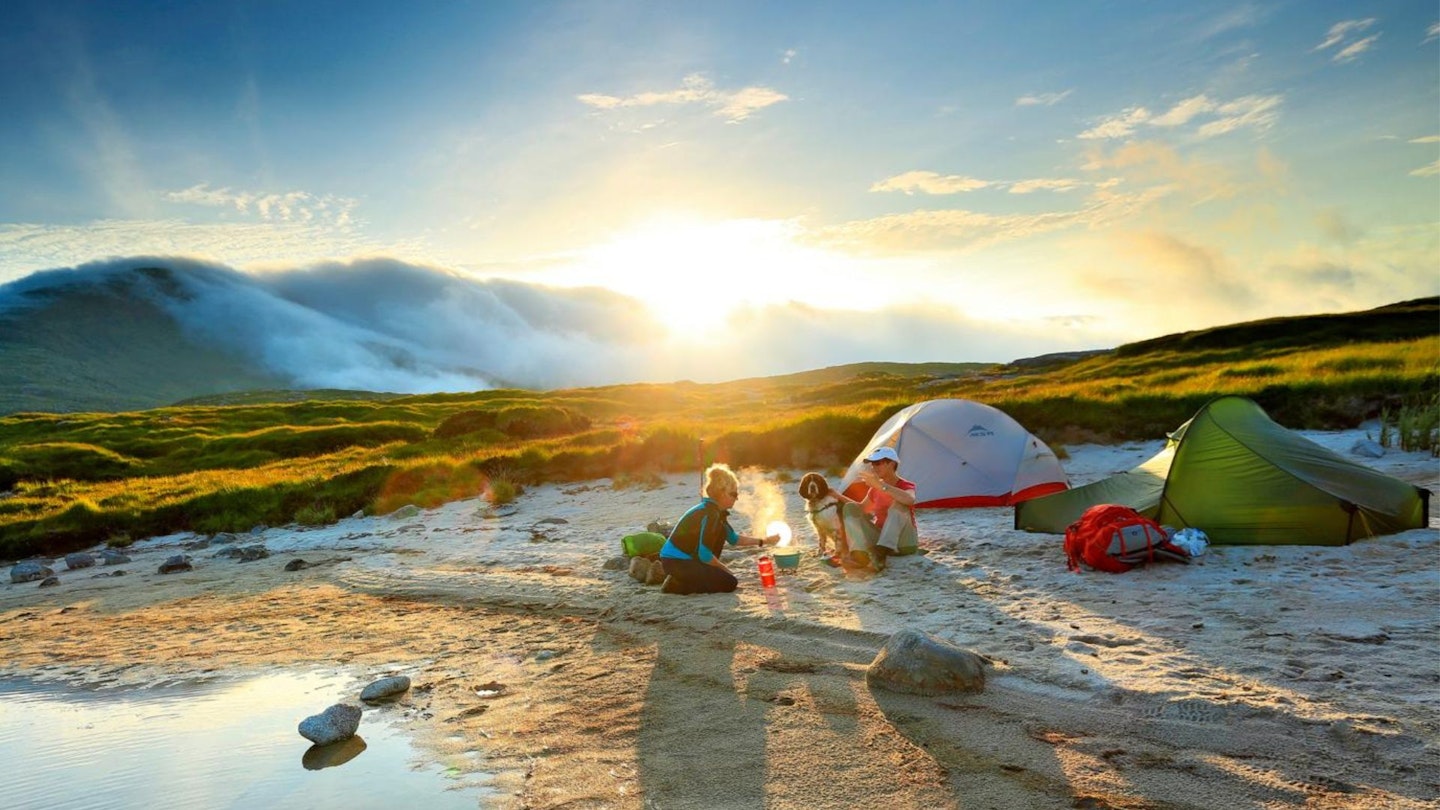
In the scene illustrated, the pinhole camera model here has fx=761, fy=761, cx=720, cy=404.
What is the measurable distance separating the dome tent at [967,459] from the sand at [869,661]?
106cm

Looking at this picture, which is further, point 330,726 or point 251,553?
point 251,553

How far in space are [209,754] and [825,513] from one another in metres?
7.91

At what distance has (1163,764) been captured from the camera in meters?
4.93

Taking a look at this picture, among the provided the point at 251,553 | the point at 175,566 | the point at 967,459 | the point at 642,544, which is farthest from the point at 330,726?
the point at 251,553

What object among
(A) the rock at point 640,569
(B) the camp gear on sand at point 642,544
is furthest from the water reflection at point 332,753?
(B) the camp gear on sand at point 642,544

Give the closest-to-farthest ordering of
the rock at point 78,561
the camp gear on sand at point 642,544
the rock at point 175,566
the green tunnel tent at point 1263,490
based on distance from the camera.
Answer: the green tunnel tent at point 1263,490 → the camp gear on sand at point 642,544 → the rock at point 175,566 → the rock at point 78,561

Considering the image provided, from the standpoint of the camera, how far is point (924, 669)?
637cm

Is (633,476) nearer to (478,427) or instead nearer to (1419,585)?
(1419,585)

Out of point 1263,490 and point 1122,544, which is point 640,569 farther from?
point 1263,490

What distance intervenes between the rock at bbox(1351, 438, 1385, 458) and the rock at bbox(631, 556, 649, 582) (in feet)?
46.3

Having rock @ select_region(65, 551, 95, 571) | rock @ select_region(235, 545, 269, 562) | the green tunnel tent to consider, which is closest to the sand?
the green tunnel tent

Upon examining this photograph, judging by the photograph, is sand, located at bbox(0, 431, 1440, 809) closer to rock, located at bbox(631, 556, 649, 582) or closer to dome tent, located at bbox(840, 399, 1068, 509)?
rock, located at bbox(631, 556, 649, 582)

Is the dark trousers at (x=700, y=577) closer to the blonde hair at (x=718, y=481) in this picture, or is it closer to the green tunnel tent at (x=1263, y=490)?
the blonde hair at (x=718, y=481)

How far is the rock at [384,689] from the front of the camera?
24.2ft
